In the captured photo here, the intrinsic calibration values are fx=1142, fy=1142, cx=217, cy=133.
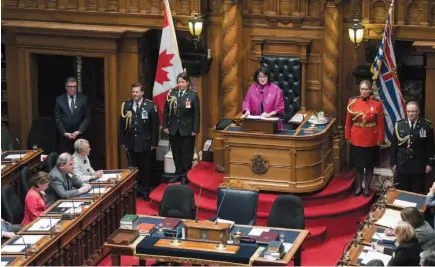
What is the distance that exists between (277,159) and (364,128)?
1.25m

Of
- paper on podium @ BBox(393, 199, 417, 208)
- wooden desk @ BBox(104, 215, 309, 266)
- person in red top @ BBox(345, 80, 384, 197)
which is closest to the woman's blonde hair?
wooden desk @ BBox(104, 215, 309, 266)

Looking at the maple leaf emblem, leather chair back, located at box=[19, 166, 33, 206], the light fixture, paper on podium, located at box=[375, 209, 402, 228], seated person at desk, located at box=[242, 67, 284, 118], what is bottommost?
paper on podium, located at box=[375, 209, 402, 228]

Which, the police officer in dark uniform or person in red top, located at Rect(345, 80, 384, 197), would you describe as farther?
the police officer in dark uniform

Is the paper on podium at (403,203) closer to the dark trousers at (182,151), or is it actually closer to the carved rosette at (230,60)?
the dark trousers at (182,151)

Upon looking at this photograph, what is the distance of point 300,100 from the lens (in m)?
16.2

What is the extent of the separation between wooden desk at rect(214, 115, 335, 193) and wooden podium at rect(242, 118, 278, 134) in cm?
8

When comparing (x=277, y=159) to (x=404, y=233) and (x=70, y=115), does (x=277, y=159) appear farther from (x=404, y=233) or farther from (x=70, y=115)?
(x=404, y=233)

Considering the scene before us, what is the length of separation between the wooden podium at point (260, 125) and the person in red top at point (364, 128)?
109 centimetres

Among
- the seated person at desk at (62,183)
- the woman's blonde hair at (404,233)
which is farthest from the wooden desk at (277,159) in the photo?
the woman's blonde hair at (404,233)

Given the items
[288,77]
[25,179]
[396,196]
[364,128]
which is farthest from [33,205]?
[288,77]

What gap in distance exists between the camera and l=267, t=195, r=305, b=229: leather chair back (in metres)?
13.0

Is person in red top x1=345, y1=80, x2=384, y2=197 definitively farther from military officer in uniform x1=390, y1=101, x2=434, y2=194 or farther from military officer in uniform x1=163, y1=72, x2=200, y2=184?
military officer in uniform x1=163, y1=72, x2=200, y2=184

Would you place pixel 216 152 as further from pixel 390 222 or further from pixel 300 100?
pixel 390 222

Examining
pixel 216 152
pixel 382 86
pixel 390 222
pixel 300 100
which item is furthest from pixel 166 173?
pixel 390 222
